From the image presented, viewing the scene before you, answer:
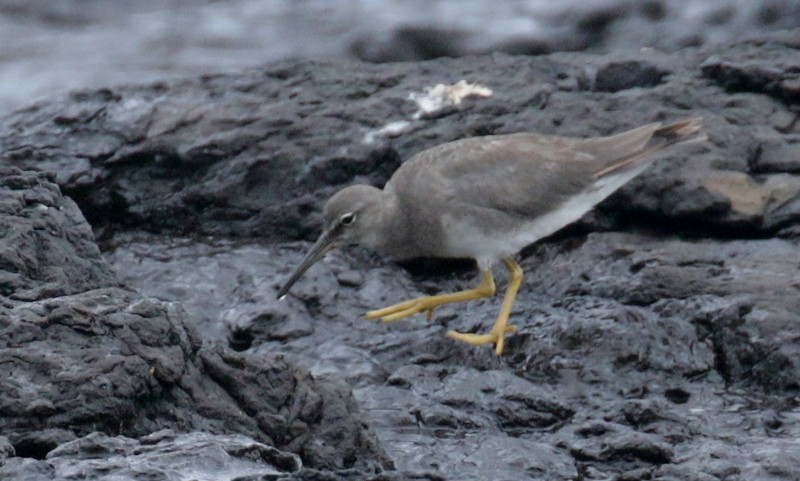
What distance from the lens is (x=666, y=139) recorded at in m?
7.64

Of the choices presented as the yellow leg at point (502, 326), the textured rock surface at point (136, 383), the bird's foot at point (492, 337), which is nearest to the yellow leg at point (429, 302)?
the yellow leg at point (502, 326)

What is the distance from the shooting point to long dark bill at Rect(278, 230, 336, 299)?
7.31 m

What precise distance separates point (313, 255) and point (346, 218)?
0.29 metres

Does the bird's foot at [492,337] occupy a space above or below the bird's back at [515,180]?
below

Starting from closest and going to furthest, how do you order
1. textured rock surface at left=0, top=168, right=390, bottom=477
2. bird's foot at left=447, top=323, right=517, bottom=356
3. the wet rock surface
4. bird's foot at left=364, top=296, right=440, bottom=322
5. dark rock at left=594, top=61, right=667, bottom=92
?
textured rock surface at left=0, top=168, right=390, bottom=477 < the wet rock surface < bird's foot at left=447, top=323, right=517, bottom=356 < bird's foot at left=364, top=296, right=440, bottom=322 < dark rock at left=594, top=61, right=667, bottom=92

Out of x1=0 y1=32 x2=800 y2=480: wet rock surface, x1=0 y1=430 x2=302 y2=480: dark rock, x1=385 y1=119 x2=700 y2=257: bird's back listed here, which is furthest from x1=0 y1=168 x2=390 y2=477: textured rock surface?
x1=385 y1=119 x2=700 y2=257: bird's back

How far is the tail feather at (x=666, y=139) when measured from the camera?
7.61 metres

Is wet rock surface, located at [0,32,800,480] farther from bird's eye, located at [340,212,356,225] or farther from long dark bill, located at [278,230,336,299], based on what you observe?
bird's eye, located at [340,212,356,225]

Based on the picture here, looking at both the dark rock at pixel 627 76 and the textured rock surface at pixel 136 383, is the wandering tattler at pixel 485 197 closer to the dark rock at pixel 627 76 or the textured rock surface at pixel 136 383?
the dark rock at pixel 627 76

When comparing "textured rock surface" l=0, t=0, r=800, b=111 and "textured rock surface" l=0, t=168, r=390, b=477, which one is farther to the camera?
"textured rock surface" l=0, t=0, r=800, b=111

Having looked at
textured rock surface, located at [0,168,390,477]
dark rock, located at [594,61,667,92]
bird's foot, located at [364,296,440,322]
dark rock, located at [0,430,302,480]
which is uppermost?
dark rock, located at [594,61,667,92]

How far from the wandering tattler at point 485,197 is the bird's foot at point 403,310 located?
91 mm

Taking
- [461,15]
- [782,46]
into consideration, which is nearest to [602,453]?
[782,46]

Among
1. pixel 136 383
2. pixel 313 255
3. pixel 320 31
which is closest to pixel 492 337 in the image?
pixel 313 255
